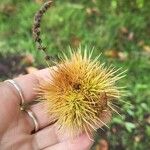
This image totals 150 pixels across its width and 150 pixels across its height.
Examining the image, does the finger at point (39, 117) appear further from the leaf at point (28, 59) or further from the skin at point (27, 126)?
the leaf at point (28, 59)

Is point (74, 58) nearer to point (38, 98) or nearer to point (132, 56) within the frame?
point (38, 98)

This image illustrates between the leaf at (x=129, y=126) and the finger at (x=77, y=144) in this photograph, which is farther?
the leaf at (x=129, y=126)

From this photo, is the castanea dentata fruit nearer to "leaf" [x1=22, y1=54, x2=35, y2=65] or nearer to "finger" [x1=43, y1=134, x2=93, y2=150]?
"finger" [x1=43, y1=134, x2=93, y2=150]

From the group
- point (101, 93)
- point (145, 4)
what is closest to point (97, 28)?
point (145, 4)

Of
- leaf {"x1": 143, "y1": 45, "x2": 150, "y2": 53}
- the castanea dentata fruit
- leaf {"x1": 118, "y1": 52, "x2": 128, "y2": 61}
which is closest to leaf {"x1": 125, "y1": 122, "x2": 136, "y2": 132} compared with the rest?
leaf {"x1": 118, "y1": 52, "x2": 128, "y2": 61}

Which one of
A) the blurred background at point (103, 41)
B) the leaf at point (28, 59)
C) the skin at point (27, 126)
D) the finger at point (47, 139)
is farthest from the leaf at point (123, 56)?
the finger at point (47, 139)

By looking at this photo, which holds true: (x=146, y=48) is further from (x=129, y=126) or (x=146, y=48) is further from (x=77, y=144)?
(x=77, y=144)

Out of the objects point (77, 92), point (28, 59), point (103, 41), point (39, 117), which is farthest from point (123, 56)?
point (77, 92)
